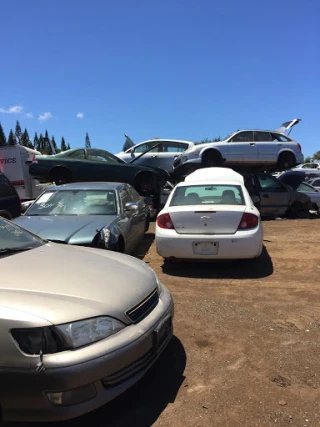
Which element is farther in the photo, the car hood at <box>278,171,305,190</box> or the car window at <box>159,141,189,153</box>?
the car window at <box>159,141,189,153</box>

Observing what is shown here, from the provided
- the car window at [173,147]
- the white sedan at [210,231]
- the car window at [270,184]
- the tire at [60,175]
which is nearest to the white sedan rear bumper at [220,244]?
the white sedan at [210,231]

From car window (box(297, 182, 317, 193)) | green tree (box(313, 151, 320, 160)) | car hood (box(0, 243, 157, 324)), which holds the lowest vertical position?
green tree (box(313, 151, 320, 160))

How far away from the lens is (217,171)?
9258 mm

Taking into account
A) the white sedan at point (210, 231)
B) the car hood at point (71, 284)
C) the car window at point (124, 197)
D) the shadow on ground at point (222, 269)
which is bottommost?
the shadow on ground at point (222, 269)

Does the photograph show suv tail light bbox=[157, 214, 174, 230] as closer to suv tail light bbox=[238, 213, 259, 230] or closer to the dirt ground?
the dirt ground

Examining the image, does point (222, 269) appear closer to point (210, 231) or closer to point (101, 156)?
point (210, 231)

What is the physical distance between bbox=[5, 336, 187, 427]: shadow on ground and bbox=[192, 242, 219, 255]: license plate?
256 cm

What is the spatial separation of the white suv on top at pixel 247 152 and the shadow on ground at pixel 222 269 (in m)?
6.53

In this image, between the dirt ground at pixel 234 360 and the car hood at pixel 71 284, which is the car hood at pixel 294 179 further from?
the car hood at pixel 71 284

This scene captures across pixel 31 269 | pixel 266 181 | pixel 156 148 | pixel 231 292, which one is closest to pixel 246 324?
pixel 231 292

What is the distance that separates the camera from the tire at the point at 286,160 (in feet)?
43.3

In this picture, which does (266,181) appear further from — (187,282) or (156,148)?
(187,282)

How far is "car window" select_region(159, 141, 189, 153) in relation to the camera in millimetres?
13609

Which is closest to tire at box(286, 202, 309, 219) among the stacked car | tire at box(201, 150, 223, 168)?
tire at box(201, 150, 223, 168)
